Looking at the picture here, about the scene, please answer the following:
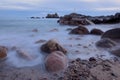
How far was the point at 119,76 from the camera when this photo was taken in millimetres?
5406

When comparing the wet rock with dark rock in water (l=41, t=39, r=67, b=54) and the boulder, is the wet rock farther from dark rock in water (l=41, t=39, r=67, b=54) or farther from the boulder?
the boulder

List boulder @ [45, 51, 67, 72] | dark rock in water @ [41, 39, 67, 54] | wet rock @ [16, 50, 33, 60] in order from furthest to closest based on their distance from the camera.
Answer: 1. dark rock in water @ [41, 39, 67, 54]
2. wet rock @ [16, 50, 33, 60]
3. boulder @ [45, 51, 67, 72]

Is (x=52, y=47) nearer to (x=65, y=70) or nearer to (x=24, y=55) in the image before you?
(x=24, y=55)

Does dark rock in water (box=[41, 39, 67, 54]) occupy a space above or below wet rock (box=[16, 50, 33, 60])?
above

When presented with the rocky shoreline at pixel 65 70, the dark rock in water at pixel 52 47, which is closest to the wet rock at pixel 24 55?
the rocky shoreline at pixel 65 70

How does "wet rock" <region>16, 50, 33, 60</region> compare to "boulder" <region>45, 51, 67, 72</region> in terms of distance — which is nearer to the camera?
"boulder" <region>45, 51, 67, 72</region>

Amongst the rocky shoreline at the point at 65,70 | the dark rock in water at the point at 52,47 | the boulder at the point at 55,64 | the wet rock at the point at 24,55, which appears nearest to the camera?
the rocky shoreline at the point at 65,70

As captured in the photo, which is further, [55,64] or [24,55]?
[24,55]

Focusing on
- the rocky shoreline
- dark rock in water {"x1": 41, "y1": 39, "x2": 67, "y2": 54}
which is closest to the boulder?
the rocky shoreline

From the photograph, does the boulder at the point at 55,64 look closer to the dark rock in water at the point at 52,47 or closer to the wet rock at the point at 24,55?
the wet rock at the point at 24,55

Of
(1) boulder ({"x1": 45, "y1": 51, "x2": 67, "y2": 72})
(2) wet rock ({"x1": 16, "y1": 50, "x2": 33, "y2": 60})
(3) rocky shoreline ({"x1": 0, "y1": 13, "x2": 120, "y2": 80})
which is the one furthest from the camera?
(2) wet rock ({"x1": 16, "y1": 50, "x2": 33, "y2": 60})

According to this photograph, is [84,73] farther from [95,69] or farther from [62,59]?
A: [62,59]

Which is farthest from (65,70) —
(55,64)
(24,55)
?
(24,55)

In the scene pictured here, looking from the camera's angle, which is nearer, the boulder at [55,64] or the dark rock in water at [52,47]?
the boulder at [55,64]
